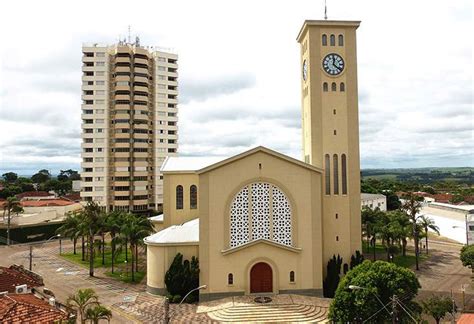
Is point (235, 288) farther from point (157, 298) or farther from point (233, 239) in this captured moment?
point (157, 298)

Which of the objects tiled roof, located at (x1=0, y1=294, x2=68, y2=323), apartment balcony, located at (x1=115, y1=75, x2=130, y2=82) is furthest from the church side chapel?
apartment balcony, located at (x1=115, y1=75, x2=130, y2=82)

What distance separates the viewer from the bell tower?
124 ft

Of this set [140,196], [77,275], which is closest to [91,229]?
[77,275]

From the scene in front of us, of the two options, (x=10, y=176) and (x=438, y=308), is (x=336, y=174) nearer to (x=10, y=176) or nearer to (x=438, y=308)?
(x=438, y=308)

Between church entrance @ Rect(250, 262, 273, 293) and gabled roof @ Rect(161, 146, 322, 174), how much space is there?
9444 millimetres

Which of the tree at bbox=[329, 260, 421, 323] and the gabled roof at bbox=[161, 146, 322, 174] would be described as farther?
the gabled roof at bbox=[161, 146, 322, 174]

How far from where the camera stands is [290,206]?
1398 inches

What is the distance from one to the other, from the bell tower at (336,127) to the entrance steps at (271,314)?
7334 millimetres

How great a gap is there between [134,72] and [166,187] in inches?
1770

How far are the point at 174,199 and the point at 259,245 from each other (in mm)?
14658

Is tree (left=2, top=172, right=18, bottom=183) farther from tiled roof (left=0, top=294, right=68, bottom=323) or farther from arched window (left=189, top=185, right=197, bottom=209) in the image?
tiled roof (left=0, top=294, right=68, bottom=323)

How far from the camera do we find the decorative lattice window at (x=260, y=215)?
3500cm

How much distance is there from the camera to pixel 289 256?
34.8 metres

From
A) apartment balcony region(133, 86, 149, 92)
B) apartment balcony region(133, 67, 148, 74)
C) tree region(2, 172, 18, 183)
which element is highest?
apartment balcony region(133, 67, 148, 74)
